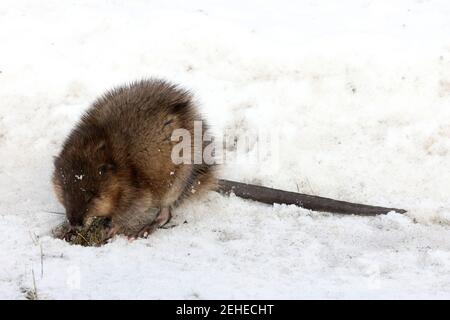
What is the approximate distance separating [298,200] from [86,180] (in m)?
1.73

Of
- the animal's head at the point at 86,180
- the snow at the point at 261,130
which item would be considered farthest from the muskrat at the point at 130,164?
the snow at the point at 261,130

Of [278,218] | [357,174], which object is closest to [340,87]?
[357,174]

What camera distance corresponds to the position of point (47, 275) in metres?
3.91

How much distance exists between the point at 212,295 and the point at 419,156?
2.84m

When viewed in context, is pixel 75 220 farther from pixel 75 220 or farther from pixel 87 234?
pixel 87 234

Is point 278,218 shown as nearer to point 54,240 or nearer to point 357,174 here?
point 357,174

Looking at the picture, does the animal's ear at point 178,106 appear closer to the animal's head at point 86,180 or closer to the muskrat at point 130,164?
the muskrat at point 130,164

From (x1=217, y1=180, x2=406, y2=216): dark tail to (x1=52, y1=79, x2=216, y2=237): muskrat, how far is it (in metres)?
0.29

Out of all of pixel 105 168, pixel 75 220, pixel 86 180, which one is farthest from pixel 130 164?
pixel 75 220

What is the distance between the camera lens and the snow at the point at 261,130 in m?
4.05

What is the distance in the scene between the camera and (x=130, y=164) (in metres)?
4.92
